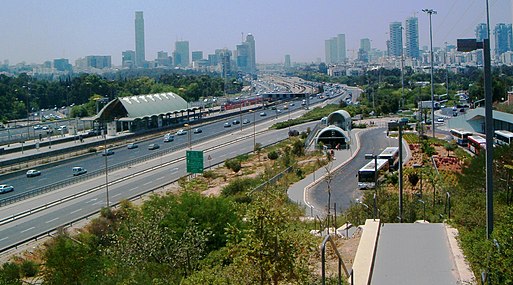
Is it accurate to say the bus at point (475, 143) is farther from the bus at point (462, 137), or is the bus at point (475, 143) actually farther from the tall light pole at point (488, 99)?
the tall light pole at point (488, 99)

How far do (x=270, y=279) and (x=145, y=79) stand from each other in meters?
60.4

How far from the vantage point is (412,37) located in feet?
417

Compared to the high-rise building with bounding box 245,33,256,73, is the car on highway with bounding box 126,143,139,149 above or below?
below

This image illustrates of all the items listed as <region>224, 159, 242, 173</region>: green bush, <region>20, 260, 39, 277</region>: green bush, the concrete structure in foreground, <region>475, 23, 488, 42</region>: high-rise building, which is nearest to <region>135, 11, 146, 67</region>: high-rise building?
<region>224, 159, 242, 173</region>: green bush

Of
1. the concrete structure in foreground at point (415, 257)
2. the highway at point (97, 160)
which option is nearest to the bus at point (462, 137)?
the highway at point (97, 160)

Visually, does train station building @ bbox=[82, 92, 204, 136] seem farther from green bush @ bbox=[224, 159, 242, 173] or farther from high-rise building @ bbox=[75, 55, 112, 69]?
high-rise building @ bbox=[75, 55, 112, 69]

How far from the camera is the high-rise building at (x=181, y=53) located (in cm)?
18762

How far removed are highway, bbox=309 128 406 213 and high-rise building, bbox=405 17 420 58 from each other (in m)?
94.7

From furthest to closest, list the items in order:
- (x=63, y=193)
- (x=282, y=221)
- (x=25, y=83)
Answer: (x=25, y=83)
(x=63, y=193)
(x=282, y=221)

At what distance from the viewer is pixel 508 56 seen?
108375mm

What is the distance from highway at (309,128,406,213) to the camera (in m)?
16.0

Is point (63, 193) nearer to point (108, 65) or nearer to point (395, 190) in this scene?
point (395, 190)

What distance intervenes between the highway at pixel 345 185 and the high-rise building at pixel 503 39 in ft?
290

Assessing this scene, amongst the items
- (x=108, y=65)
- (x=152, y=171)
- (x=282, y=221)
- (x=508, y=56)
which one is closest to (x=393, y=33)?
(x=508, y=56)
